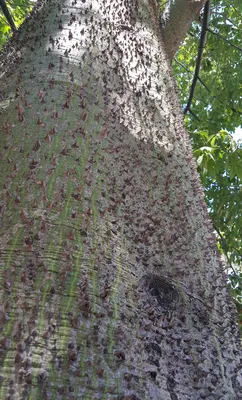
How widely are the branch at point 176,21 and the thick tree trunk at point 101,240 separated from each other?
1202 millimetres

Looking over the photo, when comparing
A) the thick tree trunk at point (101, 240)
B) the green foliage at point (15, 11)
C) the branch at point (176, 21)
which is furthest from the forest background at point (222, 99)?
the thick tree trunk at point (101, 240)

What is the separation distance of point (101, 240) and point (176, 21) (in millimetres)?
2636

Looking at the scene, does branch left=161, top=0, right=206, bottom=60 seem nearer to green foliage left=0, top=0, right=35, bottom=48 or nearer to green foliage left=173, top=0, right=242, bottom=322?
green foliage left=173, top=0, right=242, bottom=322

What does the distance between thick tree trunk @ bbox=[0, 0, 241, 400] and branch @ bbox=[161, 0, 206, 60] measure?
1202 mm

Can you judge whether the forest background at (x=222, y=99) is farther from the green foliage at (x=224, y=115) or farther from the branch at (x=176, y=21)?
the branch at (x=176, y=21)

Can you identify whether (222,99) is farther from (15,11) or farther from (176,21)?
(15,11)

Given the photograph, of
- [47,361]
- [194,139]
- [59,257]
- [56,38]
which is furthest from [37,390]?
[194,139]

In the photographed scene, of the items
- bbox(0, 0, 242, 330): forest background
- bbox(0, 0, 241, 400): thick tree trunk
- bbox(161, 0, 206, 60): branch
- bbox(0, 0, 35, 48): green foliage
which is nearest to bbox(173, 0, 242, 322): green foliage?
bbox(0, 0, 242, 330): forest background

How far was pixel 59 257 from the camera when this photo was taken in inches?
51.1

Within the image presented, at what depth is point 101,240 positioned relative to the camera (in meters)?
1.42

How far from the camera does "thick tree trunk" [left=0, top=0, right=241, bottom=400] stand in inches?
43.8

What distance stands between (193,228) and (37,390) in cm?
96

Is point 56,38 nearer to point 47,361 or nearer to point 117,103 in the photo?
point 117,103

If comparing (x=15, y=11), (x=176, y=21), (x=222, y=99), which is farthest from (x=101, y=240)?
(x=15, y=11)
